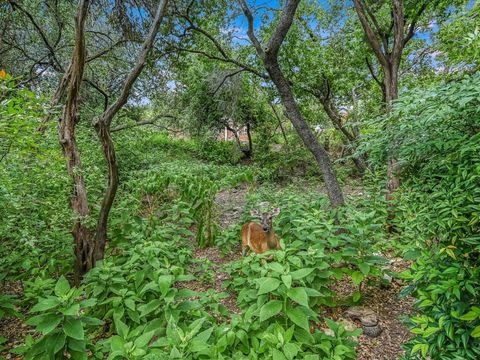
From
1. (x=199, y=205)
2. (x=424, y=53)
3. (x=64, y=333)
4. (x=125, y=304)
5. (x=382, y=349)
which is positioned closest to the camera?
(x=64, y=333)

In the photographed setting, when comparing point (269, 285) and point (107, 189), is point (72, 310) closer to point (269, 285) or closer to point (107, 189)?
point (269, 285)

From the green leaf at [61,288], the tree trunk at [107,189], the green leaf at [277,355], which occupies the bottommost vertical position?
the green leaf at [277,355]

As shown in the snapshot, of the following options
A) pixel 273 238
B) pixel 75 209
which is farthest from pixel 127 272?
pixel 273 238

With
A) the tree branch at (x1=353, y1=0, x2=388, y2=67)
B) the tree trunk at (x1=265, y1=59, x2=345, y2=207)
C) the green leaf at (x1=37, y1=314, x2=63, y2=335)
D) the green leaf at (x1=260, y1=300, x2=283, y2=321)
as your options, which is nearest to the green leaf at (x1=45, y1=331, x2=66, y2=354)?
the green leaf at (x1=37, y1=314, x2=63, y2=335)

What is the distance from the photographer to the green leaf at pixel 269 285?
6.09 ft

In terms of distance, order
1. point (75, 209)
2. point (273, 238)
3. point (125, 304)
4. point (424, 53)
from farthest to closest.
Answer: point (424, 53) < point (273, 238) < point (75, 209) < point (125, 304)

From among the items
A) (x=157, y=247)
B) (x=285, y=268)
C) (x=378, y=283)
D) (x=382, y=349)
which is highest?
(x=157, y=247)

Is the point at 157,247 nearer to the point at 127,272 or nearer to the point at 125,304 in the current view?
the point at 127,272

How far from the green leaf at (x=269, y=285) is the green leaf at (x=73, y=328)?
1146mm

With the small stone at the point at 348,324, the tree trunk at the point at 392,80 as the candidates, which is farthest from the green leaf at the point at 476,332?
the tree trunk at the point at 392,80

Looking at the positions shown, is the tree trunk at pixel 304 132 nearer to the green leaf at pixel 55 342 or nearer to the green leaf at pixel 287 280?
the green leaf at pixel 287 280

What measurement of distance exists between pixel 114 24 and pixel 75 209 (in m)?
3.52

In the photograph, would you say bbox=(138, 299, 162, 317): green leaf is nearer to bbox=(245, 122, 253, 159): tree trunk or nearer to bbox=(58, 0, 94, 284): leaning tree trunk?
bbox=(58, 0, 94, 284): leaning tree trunk

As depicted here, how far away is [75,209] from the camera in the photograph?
3475mm
